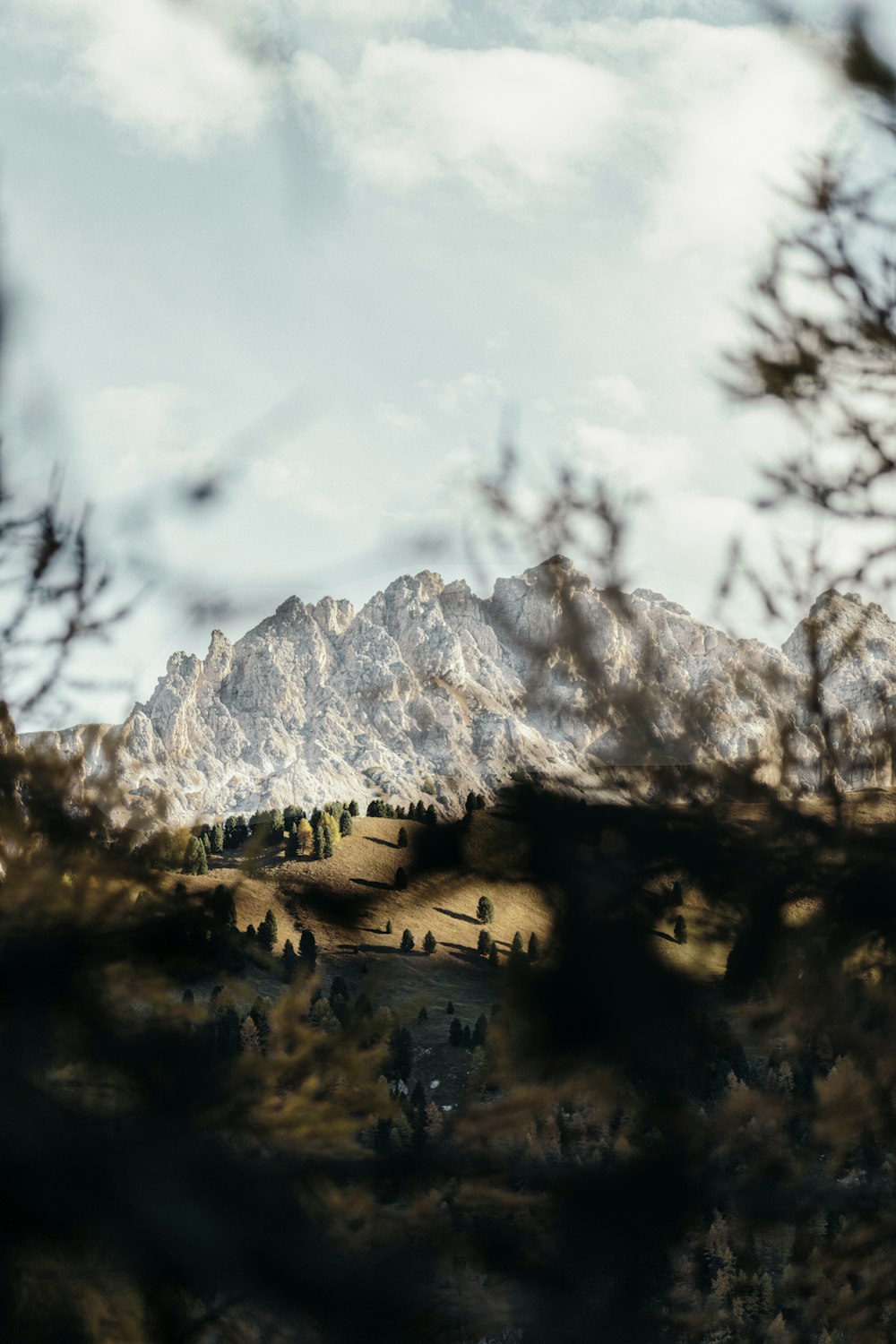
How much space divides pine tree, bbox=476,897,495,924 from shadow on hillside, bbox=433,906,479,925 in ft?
0.05

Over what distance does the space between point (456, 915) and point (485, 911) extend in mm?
81

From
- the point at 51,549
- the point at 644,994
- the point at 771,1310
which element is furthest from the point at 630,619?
the point at 771,1310

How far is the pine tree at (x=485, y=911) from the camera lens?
116 inches

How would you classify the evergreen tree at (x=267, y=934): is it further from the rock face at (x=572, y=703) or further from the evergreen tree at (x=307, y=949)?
the rock face at (x=572, y=703)

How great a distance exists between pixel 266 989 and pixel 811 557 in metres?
2.40

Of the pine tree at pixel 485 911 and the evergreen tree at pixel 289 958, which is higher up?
the pine tree at pixel 485 911

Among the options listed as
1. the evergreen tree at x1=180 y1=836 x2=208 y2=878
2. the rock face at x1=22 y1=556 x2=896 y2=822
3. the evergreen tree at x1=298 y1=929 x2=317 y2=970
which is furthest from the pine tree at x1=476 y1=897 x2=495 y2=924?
the evergreen tree at x1=180 y1=836 x2=208 y2=878

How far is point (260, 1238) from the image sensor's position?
2475 millimetres

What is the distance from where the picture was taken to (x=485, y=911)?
2949 millimetres

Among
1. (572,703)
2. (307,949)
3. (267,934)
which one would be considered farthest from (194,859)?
(572,703)

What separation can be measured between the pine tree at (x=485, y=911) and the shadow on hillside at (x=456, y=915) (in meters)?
0.01

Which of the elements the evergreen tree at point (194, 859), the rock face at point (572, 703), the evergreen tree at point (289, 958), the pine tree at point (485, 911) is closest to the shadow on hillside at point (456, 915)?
the pine tree at point (485, 911)

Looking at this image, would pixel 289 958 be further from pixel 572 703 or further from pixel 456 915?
pixel 572 703

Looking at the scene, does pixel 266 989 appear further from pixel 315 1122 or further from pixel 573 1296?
pixel 573 1296
